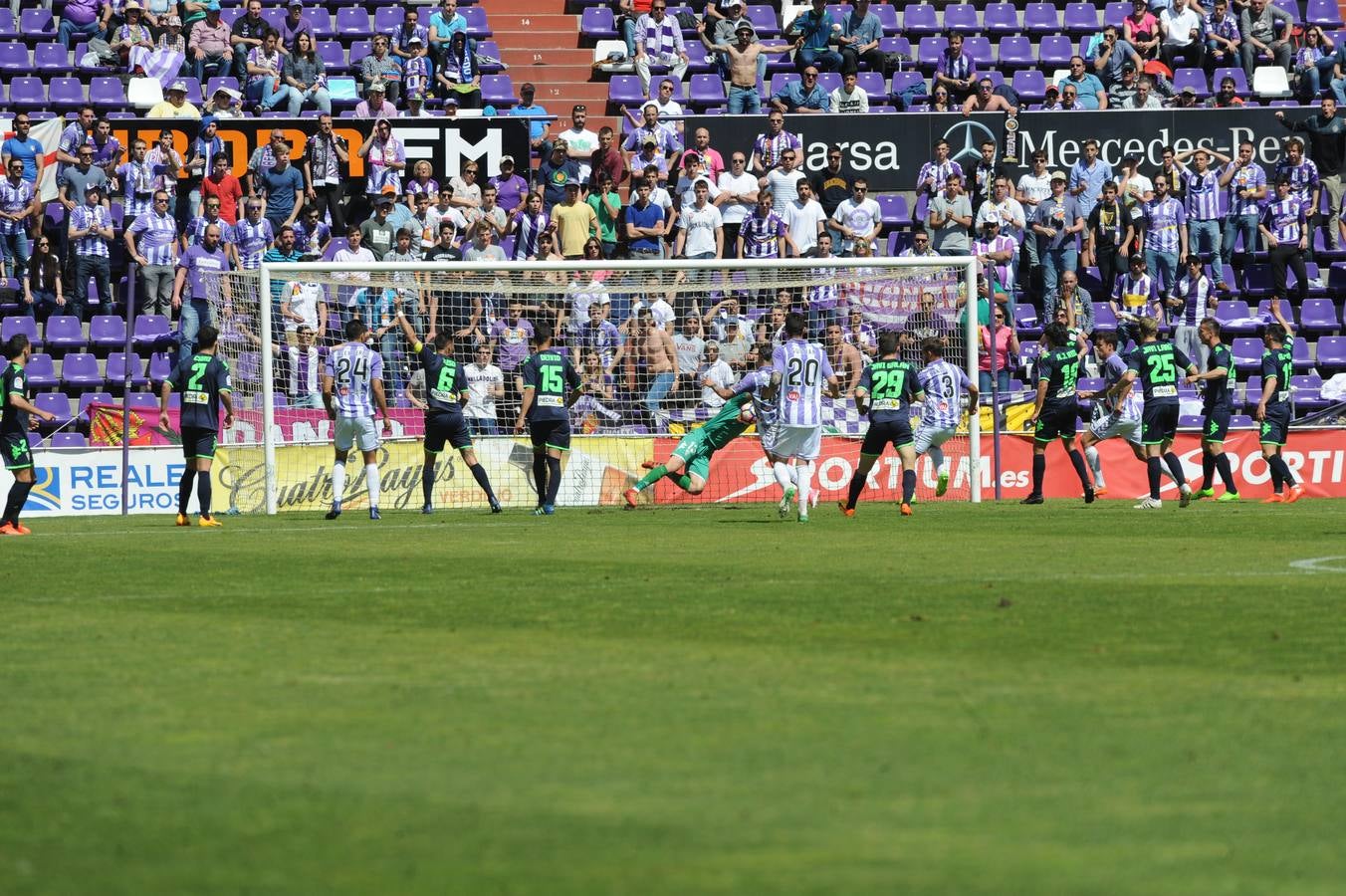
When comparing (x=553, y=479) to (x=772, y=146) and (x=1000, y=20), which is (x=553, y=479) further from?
(x=1000, y=20)

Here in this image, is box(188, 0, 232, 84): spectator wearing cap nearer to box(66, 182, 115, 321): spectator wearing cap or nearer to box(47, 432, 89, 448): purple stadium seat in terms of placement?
box(66, 182, 115, 321): spectator wearing cap

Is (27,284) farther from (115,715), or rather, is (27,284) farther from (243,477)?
(115,715)

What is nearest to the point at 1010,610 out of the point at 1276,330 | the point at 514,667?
the point at 514,667

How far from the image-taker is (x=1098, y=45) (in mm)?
32031

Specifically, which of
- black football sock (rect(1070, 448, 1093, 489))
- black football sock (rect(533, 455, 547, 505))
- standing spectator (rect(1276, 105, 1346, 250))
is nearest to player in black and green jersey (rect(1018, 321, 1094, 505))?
black football sock (rect(1070, 448, 1093, 489))

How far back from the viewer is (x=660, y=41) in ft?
104

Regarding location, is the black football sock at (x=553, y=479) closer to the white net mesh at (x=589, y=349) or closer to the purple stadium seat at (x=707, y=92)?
the white net mesh at (x=589, y=349)

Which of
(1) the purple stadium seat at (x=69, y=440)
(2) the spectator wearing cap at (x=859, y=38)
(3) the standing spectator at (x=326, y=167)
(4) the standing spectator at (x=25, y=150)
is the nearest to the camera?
(1) the purple stadium seat at (x=69, y=440)

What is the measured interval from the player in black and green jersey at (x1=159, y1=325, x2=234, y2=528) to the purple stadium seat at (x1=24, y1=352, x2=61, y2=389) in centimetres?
708

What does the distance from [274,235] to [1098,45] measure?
13.3 meters

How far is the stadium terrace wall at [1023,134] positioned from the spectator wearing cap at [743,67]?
0.85 metres

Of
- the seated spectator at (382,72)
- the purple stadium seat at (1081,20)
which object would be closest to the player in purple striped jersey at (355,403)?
the seated spectator at (382,72)

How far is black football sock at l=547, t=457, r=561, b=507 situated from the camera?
22734mm

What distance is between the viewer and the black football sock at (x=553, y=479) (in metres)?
22.7
